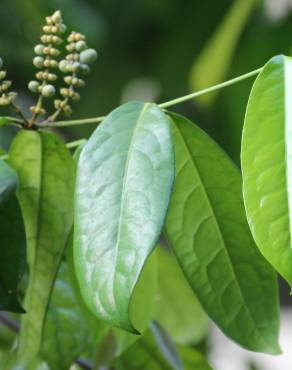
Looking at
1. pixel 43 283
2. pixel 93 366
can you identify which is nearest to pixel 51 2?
pixel 93 366

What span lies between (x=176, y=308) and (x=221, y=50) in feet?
2.15

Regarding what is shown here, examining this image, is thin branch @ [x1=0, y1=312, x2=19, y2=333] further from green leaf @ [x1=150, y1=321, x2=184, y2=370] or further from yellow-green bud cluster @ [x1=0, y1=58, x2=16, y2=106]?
yellow-green bud cluster @ [x1=0, y1=58, x2=16, y2=106]

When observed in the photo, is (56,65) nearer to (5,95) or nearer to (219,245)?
(5,95)

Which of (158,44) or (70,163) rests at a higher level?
(70,163)

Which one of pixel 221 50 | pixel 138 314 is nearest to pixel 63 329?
pixel 138 314

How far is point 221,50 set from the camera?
2.04m

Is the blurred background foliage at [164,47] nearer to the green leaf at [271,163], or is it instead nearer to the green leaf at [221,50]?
the green leaf at [221,50]

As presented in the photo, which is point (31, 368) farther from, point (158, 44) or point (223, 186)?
point (158, 44)

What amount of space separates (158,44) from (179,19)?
113 millimetres

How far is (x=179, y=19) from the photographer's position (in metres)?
2.34

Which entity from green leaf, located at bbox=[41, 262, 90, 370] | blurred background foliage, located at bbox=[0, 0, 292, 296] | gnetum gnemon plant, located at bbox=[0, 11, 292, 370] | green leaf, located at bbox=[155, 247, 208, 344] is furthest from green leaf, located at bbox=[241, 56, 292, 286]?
blurred background foliage, located at bbox=[0, 0, 292, 296]

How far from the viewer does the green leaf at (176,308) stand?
5.10 ft

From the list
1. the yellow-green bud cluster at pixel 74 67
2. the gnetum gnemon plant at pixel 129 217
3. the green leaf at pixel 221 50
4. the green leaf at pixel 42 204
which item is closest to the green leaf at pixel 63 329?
the gnetum gnemon plant at pixel 129 217

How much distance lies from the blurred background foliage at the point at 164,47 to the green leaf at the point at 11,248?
1020 mm
